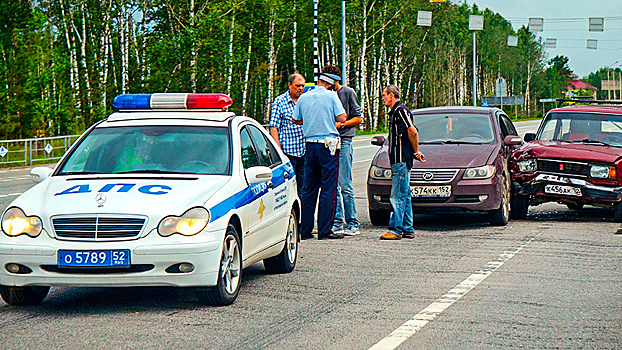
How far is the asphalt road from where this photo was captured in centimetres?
567

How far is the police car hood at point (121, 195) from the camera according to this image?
642 centimetres

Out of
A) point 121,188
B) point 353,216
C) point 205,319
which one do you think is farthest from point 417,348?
point 353,216

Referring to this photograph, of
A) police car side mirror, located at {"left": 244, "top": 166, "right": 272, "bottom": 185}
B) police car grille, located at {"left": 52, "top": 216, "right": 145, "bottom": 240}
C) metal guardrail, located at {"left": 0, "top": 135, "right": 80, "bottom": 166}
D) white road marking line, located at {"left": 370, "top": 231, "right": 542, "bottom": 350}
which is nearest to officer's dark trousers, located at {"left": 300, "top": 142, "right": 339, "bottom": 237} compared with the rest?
white road marking line, located at {"left": 370, "top": 231, "right": 542, "bottom": 350}

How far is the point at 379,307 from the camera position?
6.71 meters

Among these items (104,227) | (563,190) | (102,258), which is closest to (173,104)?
(104,227)

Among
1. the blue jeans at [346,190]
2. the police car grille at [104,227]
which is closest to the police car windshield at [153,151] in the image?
the police car grille at [104,227]

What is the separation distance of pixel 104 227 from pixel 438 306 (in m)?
2.47

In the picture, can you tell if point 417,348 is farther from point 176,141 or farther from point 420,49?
point 420,49

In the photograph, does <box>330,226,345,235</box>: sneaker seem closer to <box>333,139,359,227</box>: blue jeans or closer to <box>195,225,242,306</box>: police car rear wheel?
<box>333,139,359,227</box>: blue jeans

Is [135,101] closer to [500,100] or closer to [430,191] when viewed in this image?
[430,191]

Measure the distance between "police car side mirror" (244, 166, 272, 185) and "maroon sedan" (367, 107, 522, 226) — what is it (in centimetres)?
450

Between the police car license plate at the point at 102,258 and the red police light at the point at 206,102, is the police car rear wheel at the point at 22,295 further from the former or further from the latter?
the red police light at the point at 206,102

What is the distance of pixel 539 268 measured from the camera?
28.2 feet

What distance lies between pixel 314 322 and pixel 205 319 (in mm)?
758
